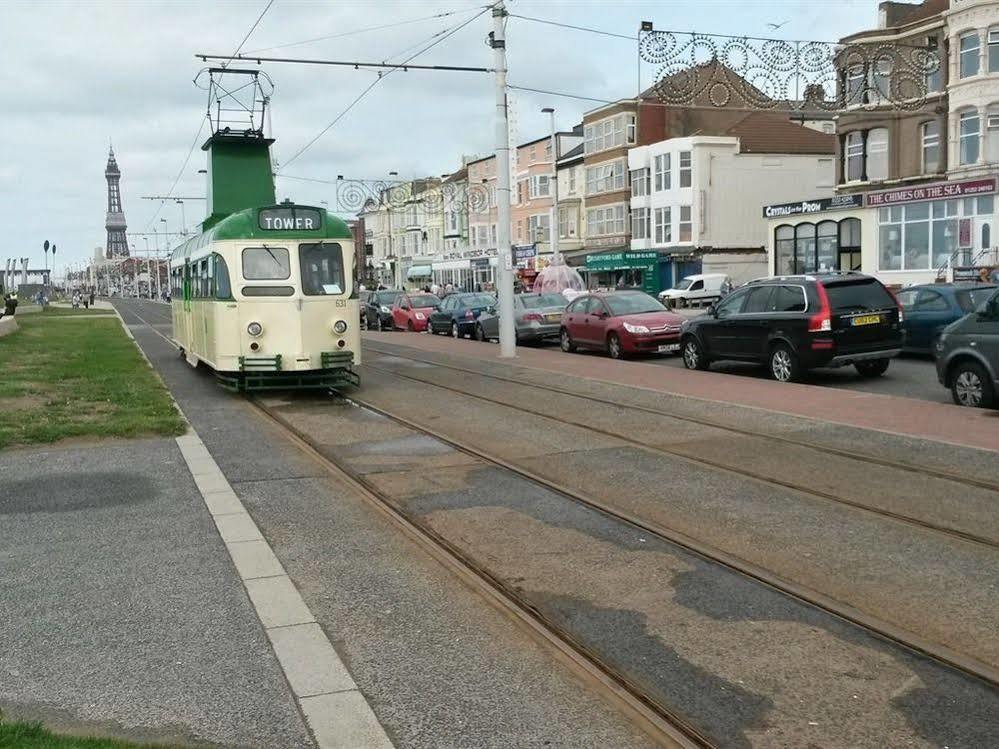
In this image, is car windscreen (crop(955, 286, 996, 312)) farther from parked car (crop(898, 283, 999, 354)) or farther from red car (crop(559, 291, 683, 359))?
red car (crop(559, 291, 683, 359))

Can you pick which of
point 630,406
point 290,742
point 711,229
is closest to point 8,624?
point 290,742

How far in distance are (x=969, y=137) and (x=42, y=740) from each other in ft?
140

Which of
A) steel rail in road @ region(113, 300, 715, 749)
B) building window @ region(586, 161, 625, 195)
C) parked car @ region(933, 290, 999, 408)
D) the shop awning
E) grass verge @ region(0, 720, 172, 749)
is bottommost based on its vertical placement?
steel rail in road @ region(113, 300, 715, 749)

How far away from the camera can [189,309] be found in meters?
21.3

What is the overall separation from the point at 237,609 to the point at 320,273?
11020 mm

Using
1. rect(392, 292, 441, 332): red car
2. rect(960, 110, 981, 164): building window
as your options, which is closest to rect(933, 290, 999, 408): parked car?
rect(392, 292, 441, 332): red car

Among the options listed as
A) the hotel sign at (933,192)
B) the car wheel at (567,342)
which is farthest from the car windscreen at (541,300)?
the hotel sign at (933,192)

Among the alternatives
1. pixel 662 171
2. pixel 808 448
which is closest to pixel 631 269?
pixel 662 171

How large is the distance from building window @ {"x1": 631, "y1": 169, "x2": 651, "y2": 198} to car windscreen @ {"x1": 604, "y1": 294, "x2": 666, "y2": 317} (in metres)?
34.9

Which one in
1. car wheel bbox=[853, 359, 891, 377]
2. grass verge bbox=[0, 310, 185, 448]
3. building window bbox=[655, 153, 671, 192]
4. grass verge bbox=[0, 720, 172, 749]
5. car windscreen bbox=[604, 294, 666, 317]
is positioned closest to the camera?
grass verge bbox=[0, 720, 172, 749]

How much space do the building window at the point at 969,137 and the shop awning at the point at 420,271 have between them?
5525cm

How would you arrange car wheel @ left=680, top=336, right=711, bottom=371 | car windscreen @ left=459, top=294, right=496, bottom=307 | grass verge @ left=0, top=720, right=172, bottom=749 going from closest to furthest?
grass verge @ left=0, top=720, right=172, bottom=749 → car wheel @ left=680, top=336, right=711, bottom=371 → car windscreen @ left=459, top=294, right=496, bottom=307

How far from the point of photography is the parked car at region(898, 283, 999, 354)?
63.1 feet

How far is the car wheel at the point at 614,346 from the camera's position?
2339 cm
